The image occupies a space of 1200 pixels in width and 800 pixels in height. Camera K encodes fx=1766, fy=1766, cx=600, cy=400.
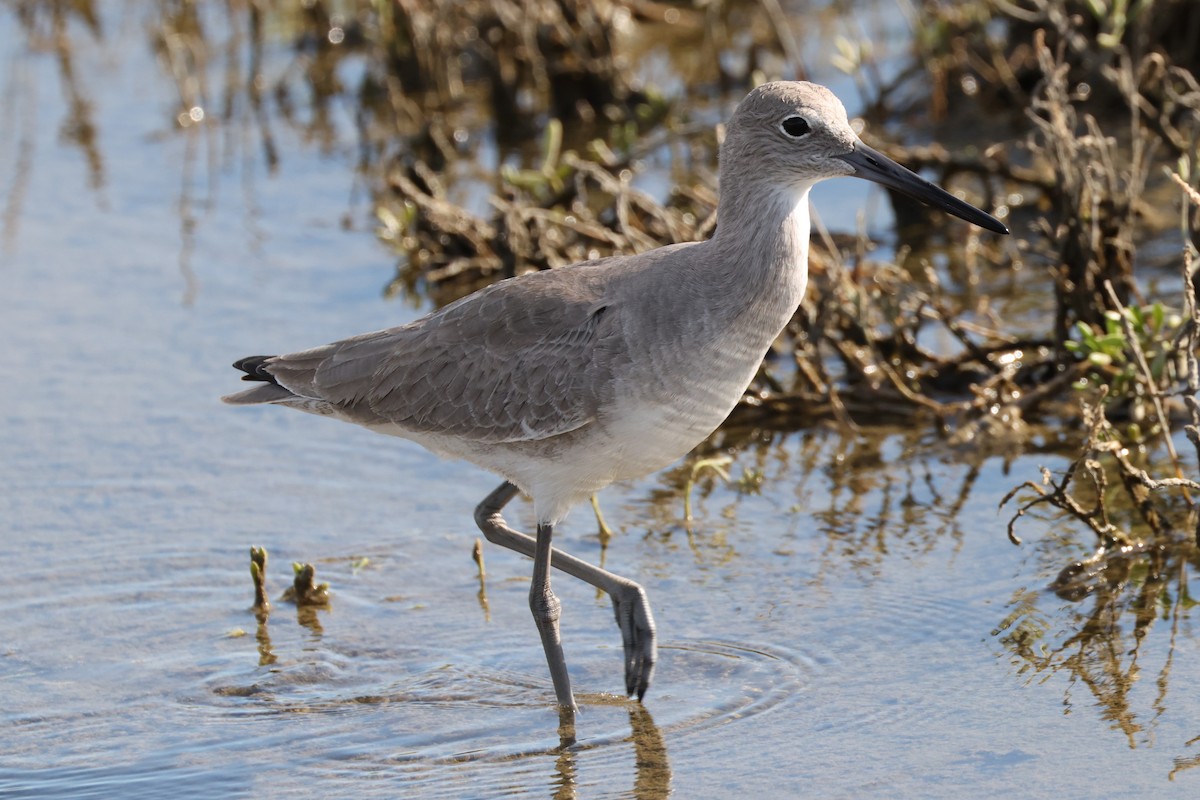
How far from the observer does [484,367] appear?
558 cm

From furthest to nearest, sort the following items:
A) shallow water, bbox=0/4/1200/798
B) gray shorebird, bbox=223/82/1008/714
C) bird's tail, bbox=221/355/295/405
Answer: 1. bird's tail, bbox=221/355/295/405
2. gray shorebird, bbox=223/82/1008/714
3. shallow water, bbox=0/4/1200/798

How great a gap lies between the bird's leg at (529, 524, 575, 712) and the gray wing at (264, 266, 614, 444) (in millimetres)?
363

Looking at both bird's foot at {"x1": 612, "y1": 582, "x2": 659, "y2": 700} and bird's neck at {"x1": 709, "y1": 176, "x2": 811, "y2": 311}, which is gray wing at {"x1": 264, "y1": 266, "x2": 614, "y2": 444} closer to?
bird's neck at {"x1": 709, "y1": 176, "x2": 811, "y2": 311}

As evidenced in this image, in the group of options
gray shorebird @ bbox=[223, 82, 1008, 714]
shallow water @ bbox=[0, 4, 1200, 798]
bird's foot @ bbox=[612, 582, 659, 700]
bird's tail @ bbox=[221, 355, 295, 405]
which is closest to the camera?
shallow water @ bbox=[0, 4, 1200, 798]

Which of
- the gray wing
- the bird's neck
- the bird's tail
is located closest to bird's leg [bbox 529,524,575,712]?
the gray wing

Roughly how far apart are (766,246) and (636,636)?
4.07ft

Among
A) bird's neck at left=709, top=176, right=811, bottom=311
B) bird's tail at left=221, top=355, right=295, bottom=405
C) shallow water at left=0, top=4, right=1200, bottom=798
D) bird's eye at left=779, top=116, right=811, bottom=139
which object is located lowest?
shallow water at left=0, top=4, right=1200, bottom=798

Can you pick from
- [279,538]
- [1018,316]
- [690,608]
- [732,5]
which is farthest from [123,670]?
[732,5]

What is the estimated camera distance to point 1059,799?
4469mm

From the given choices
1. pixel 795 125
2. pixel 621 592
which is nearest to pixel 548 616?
pixel 621 592

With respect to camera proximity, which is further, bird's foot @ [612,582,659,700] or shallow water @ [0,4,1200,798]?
bird's foot @ [612,582,659,700]

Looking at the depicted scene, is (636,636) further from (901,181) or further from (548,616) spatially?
(901,181)

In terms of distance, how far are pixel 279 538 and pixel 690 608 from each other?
5.49ft

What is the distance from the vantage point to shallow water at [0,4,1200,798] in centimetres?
489
